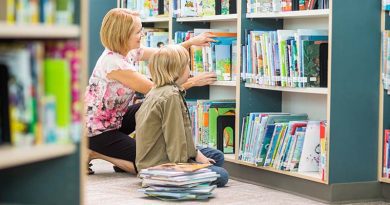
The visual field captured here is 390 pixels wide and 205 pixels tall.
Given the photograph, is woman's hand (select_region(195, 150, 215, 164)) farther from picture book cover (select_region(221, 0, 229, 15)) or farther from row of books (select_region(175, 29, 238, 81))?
picture book cover (select_region(221, 0, 229, 15))

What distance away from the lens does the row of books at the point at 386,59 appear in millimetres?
4117

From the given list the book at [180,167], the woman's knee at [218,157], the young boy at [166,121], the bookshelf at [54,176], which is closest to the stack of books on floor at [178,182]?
the book at [180,167]

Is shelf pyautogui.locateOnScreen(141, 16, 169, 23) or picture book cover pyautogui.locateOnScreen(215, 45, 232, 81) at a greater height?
shelf pyautogui.locateOnScreen(141, 16, 169, 23)

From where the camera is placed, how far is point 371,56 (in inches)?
164

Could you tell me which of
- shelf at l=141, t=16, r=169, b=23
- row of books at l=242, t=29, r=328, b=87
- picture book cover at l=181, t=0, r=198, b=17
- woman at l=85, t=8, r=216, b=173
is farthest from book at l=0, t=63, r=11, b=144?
shelf at l=141, t=16, r=169, b=23

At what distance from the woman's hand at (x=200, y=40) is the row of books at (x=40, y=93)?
2947 mm

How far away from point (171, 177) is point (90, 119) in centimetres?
101

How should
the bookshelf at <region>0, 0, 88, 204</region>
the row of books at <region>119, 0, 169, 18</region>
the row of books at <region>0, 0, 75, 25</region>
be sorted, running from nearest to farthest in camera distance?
the row of books at <region>0, 0, 75, 25</region>
the bookshelf at <region>0, 0, 88, 204</region>
the row of books at <region>119, 0, 169, 18</region>

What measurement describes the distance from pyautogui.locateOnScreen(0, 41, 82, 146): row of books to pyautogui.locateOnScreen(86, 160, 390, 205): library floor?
1.89m

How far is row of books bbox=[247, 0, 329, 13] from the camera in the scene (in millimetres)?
4375

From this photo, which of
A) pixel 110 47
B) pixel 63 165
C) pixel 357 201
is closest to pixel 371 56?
pixel 357 201

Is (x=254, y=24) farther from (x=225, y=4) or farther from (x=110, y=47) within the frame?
(x=110, y=47)

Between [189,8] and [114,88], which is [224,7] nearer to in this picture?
[189,8]

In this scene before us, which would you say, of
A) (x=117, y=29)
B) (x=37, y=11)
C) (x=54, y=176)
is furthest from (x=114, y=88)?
(x=37, y=11)
